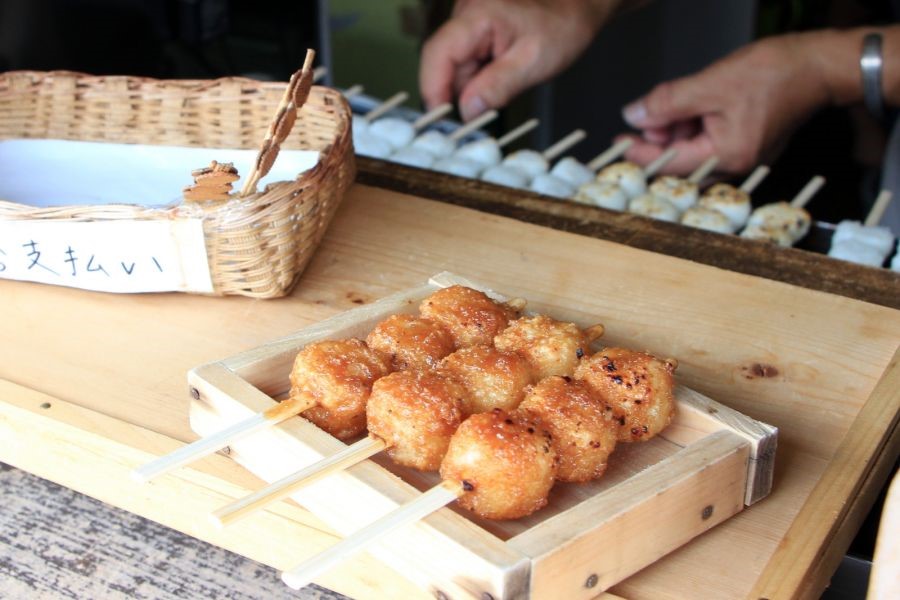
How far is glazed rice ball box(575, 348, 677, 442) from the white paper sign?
788 millimetres

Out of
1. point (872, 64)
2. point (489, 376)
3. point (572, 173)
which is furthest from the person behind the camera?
point (872, 64)

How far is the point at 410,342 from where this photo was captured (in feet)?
5.28

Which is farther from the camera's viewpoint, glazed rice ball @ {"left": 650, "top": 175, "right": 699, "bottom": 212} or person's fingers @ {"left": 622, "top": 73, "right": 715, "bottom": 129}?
person's fingers @ {"left": 622, "top": 73, "right": 715, "bottom": 129}

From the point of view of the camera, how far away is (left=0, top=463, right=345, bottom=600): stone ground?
5.47ft

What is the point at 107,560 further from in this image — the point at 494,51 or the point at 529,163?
the point at 494,51

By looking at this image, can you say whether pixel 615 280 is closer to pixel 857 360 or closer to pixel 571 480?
pixel 857 360

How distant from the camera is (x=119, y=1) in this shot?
4.29m

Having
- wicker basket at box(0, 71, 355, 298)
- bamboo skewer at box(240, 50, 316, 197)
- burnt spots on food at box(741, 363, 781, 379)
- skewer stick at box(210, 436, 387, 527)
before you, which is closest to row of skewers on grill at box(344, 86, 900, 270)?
wicker basket at box(0, 71, 355, 298)

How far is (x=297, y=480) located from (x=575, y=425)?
38cm

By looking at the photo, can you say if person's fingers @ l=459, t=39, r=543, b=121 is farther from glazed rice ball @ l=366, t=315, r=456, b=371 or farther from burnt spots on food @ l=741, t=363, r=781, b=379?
glazed rice ball @ l=366, t=315, r=456, b=371

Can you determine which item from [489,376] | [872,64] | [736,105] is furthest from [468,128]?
[489,376]

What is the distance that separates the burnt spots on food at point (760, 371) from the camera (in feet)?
6.14

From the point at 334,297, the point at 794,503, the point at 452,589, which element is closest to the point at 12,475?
the point at 334,297

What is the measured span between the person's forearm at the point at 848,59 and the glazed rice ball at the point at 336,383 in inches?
107
